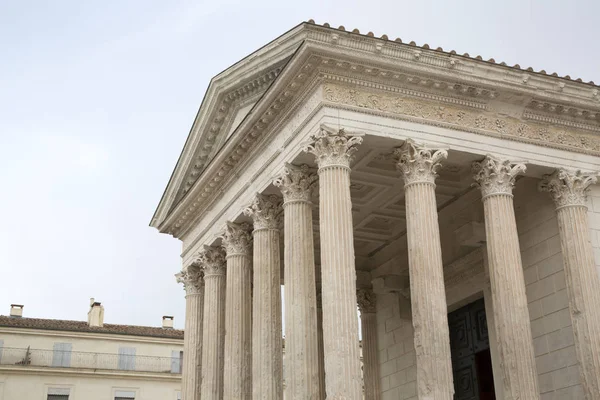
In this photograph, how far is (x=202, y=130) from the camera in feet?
64.4

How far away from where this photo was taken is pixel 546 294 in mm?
16453

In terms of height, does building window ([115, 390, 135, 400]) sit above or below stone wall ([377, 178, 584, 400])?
above

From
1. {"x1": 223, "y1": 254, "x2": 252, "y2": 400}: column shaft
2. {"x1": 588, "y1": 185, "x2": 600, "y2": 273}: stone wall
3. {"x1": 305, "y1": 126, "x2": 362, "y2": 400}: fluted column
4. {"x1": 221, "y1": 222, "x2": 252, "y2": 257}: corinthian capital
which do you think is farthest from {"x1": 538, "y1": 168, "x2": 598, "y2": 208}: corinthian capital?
{"x1": 223, "y1": 254, "x2": 252, "y2": 400}: column shaft

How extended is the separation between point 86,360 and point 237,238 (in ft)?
71.4

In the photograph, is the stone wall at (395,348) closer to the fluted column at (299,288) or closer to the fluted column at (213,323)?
the fluted column at (213,323)

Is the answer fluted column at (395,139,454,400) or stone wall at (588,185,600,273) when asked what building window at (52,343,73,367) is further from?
stone wall at (588,185,600,273)

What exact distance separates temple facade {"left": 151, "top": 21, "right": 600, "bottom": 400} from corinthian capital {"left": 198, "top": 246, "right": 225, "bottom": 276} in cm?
5

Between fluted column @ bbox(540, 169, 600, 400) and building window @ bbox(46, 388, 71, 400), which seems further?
building window @ bbox(46, 388, 71, 400)

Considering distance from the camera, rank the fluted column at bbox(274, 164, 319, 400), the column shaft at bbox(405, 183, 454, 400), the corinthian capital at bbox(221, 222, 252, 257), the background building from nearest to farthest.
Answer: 1. the column shaft at bbox(405, 183, 454, 400)
2. the fluted column at bbox(274, 164, 319, 400)
3. the corinthian capital at bbox(221, 222, 252, 257)
4. the background building

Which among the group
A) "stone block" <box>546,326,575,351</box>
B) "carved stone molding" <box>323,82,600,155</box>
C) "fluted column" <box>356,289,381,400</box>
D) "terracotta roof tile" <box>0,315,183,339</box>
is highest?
"terracotta roof tile" <box>0,315,183,339</box>

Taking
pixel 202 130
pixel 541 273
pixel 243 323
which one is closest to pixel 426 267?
pixel 541 273

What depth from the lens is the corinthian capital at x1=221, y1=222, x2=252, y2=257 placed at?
18188 mm

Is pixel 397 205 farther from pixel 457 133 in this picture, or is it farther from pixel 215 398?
pixel 215 398

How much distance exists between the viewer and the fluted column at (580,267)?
14758 mm
